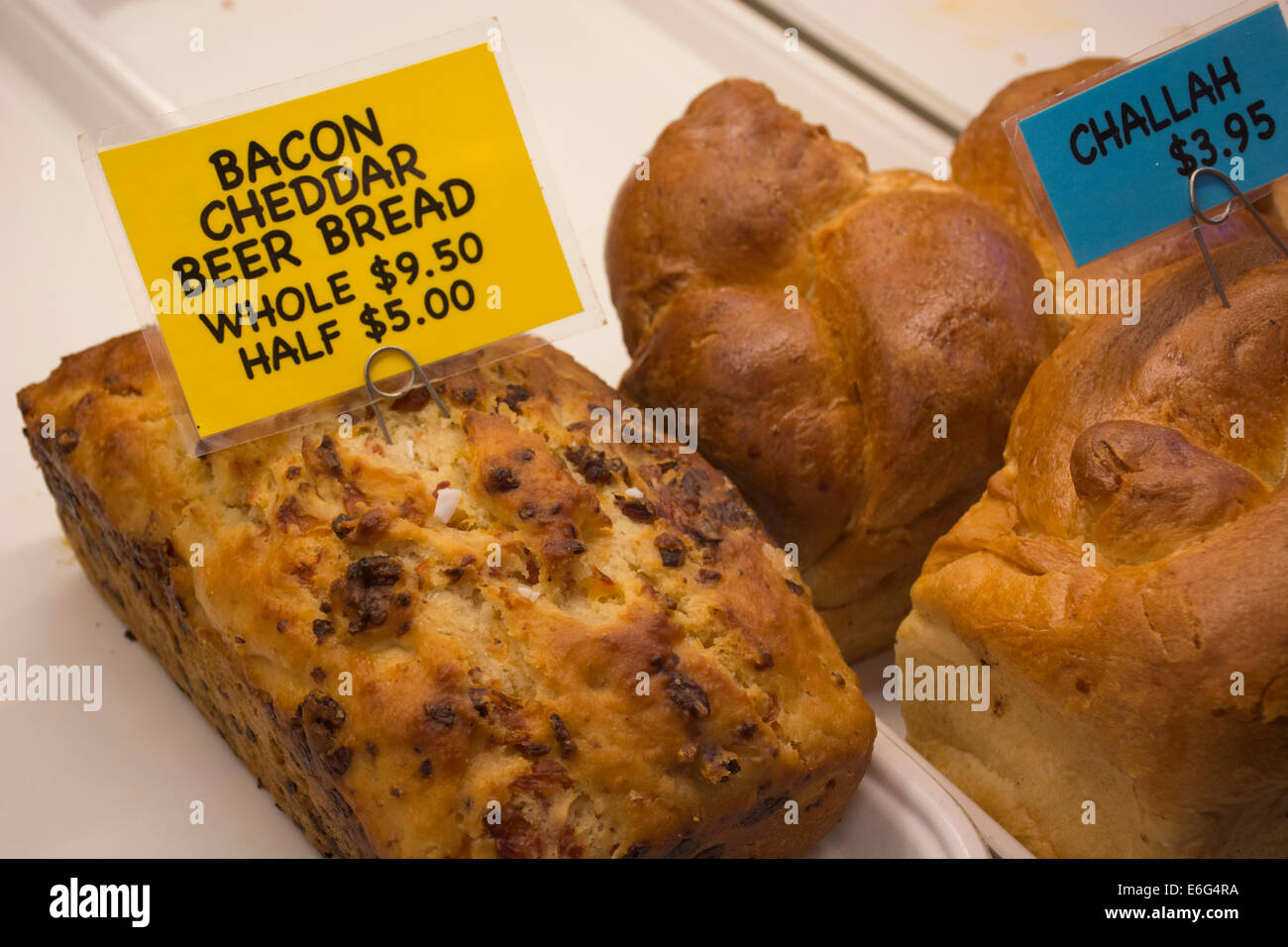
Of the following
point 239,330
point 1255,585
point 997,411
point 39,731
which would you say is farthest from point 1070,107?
point 39,731

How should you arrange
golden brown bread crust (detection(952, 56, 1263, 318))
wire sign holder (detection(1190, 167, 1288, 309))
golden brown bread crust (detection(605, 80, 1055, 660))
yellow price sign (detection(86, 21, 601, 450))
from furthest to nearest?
golden brown bread crust (detection(952, 56, 1263, 318)), golden brown bread crust (detection(605, 80, 1055, 660)), wire sign holder (detection(1190, 167, 1288, 309)), yellow price sign (detection(86, 21, 601, 450))

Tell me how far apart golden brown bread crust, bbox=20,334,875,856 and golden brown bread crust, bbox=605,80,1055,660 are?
228 millimetres

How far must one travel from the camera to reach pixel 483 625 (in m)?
1.37

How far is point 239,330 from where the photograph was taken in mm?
1479

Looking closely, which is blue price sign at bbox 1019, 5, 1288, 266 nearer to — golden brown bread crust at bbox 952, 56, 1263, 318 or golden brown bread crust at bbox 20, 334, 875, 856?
golden brown bread crust at bbox 952, 56, 1263, 318

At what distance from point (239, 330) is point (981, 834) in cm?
115

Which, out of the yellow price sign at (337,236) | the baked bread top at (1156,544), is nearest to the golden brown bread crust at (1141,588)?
the baked bread top at (1156,544)

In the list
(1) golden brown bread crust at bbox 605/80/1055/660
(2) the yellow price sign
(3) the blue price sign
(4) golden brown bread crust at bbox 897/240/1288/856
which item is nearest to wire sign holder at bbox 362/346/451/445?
(2) the yellow price sign

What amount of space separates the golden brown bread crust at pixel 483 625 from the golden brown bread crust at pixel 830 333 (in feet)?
0.75

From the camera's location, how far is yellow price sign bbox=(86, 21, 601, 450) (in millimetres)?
1472

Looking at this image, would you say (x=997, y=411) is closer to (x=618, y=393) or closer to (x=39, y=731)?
(x=618, y=393)

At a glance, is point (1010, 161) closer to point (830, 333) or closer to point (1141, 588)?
point (830, 333)

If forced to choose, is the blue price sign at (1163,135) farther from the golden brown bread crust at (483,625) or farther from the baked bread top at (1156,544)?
the golden brown bread crust at (483,625)

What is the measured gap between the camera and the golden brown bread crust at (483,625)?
1297 millimetres
